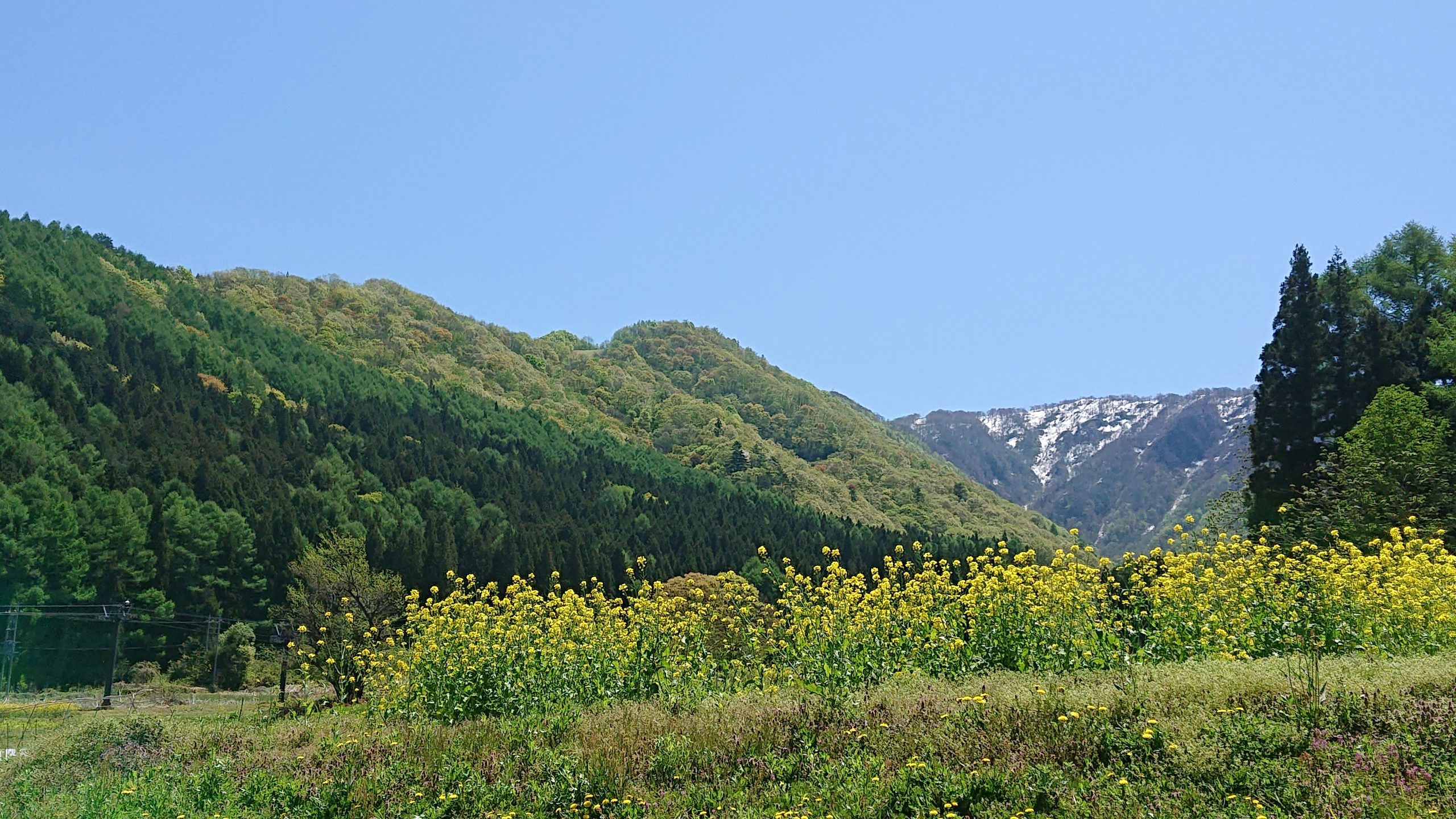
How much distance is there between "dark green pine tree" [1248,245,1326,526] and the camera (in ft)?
122

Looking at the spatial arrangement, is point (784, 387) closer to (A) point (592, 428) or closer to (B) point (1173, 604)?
(A) point (592, 428)

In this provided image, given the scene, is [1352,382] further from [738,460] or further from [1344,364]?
[738,460]

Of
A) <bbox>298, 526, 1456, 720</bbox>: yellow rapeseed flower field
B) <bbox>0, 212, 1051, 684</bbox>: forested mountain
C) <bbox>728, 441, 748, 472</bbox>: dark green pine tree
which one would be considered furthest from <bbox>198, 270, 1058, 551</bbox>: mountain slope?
<bbox>298, 526, 1456, 720</bbox>: yellow rapeseed flower field

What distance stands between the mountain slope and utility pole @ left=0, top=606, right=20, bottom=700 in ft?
254

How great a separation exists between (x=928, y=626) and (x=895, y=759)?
3553mm

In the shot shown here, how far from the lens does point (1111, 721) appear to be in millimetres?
6461

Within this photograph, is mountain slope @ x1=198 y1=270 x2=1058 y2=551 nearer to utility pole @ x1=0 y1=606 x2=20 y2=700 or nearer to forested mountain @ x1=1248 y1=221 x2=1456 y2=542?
forested mountain @ x1=1248 y1=221 x2=1456 y2=542

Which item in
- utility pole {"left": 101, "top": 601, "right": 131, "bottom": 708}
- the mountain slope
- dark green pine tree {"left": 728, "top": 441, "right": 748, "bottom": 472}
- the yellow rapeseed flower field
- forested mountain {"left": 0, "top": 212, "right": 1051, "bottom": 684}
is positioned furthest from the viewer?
dark green pine tree {"left": 728, "top": 441, "right": 748, "bottom": 472}

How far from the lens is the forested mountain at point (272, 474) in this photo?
56.1 metres

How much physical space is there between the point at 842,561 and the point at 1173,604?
60.7 meters

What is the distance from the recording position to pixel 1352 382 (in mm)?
36594

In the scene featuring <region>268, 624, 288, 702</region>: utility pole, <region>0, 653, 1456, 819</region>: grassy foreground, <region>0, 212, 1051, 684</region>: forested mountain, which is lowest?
<region>268, 624, 288, 702</region>: utility pole

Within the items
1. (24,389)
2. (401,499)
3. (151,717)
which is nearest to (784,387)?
(401,499)

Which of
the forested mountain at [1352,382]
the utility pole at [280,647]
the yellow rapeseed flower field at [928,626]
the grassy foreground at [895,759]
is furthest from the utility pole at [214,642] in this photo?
the forested mountain at [1352,382]
